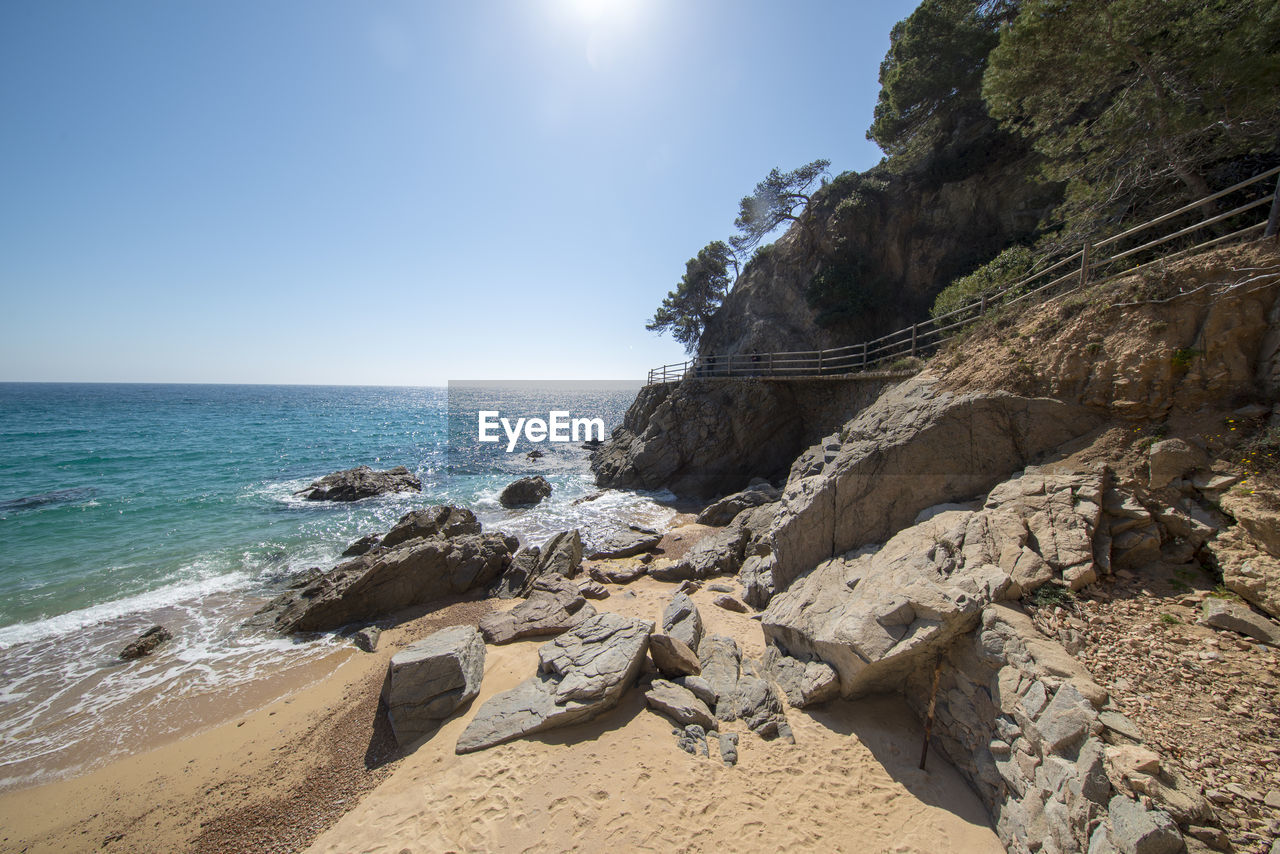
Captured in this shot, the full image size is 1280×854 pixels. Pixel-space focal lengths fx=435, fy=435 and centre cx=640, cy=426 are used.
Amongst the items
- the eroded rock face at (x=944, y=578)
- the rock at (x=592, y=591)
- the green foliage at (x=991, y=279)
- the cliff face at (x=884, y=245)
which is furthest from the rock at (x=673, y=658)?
the cliff face at (x=884, y=245)

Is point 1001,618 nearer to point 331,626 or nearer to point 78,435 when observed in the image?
point 331,626

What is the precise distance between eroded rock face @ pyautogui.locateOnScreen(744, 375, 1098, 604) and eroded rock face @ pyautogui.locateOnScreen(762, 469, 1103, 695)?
2.66 feet

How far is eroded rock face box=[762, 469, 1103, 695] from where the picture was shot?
5.70 m

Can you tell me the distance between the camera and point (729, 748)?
5.98m

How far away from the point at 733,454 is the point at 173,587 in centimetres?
2134

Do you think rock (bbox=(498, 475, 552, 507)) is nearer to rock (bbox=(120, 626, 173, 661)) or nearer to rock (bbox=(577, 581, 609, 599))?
rock (bbox=(577, 581, 609, 599))

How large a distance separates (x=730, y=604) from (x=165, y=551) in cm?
1943

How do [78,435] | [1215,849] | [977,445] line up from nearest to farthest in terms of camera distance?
1. [1215,849]
2. [977,445]
3. [78,435]

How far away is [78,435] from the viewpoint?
4103cm

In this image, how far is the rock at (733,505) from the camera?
16672mm

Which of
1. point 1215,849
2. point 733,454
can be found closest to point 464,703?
point 1215,849

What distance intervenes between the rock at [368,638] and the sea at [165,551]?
39 centimetres

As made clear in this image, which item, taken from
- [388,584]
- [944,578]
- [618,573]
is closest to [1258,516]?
[944,578]

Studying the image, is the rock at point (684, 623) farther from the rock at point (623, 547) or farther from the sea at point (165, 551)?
the sea at point (165, 551)
